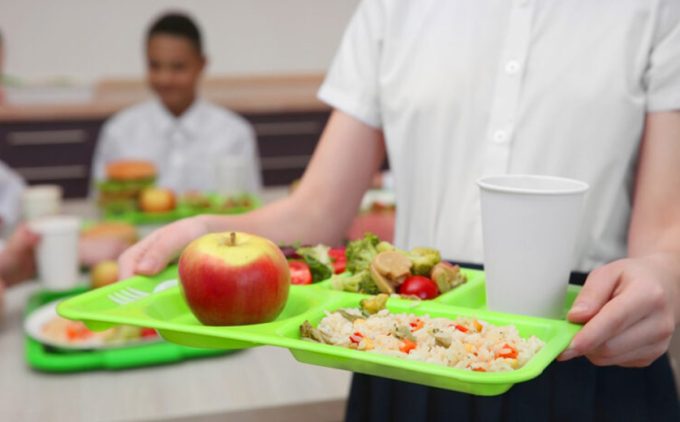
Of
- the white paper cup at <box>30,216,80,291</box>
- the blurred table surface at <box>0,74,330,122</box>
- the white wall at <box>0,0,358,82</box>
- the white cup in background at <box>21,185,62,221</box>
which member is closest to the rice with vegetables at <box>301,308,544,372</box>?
the white paper cup at <box>30,216,80,291</box>

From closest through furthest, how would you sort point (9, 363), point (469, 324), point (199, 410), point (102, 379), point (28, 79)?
point (469, 324) → point (199, 410) → point (102, 379) → point (9, 363) → point (28, 79)

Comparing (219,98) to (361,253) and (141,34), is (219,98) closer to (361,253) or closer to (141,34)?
(141,34)

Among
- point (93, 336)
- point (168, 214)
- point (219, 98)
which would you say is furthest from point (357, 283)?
point (219, 98)

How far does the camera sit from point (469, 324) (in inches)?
32.7

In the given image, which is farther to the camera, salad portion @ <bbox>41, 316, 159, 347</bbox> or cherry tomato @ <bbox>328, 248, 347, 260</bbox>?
salad portion @ <bbox>41, 316, 159, 347</bbox>

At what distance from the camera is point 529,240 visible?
2.77ft

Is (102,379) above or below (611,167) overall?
below

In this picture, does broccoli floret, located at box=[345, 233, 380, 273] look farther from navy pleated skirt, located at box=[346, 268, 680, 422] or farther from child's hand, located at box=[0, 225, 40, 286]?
child's hand, located at box=[0, 225, 40, 286]

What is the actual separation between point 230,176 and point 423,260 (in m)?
2.03

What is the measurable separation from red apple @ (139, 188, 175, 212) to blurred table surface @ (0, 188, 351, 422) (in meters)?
1.06

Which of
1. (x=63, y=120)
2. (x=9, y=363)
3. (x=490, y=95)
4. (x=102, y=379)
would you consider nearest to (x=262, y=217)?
(x=490, y=95)

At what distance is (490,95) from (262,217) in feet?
1.19

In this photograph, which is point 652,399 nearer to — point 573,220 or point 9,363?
point 573,220

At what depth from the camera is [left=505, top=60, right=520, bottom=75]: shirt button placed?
113cm
